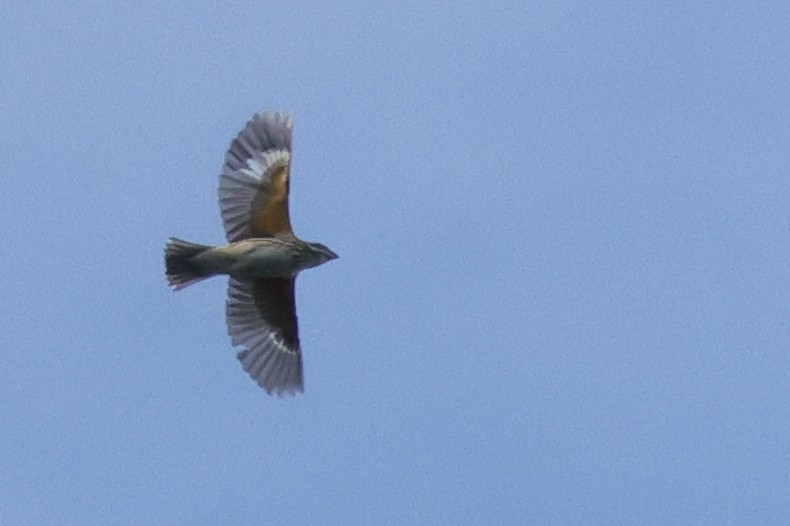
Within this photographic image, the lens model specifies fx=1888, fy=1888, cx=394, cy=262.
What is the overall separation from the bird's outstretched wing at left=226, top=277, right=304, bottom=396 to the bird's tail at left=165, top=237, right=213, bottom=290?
111 cm

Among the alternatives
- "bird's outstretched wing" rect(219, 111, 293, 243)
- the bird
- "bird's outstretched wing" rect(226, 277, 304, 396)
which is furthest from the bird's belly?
"bird's outstretched wing" rect(226, 277, 304, 396)

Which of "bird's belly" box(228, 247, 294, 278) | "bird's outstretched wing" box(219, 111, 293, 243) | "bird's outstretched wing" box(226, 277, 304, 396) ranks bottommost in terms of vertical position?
"bird's outstretched wing" box(226, 277, 304, 396)

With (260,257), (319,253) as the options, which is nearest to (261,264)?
(260,257)

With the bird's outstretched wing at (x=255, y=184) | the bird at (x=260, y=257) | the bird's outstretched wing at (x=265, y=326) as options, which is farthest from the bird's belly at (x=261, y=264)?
the bird's outstretched wing at (x=265, y=326)

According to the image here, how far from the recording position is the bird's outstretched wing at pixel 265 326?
20609mm

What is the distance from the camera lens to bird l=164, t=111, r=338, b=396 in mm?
19500

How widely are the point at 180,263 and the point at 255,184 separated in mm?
1233

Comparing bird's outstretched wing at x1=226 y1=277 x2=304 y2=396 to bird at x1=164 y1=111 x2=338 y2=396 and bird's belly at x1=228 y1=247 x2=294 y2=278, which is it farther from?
bird's belly at x1=228 y1=247 x2=294 y2=278

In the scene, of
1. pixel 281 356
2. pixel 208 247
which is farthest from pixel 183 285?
pixel 281 356

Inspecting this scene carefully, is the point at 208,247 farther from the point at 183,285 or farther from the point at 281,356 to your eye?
the point at 281,356

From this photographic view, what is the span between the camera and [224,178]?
20.0 meters

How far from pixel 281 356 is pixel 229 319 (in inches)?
28.8

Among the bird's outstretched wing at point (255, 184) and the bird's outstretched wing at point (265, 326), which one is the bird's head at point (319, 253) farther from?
the bird's outstretched wing at point (265, 326)

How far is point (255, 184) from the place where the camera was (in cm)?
1998
